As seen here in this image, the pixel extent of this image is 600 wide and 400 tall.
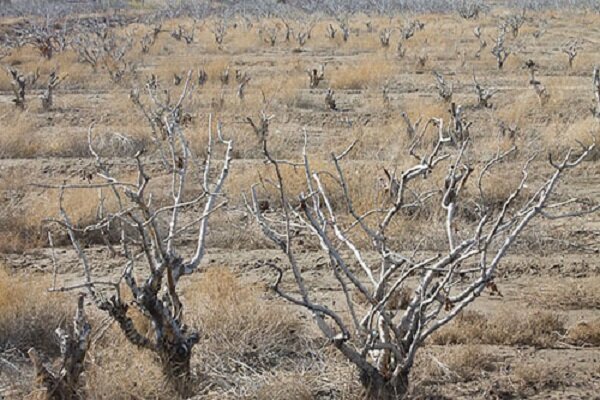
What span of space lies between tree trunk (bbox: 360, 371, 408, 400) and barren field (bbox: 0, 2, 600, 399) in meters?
0.15

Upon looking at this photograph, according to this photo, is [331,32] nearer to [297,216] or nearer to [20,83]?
[20,83]

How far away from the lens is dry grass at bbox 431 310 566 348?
5.23 metres

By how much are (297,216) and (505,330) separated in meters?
1.78

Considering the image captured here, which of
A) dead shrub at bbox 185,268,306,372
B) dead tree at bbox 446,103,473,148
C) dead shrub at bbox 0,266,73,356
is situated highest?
dead tree at bbox 446,103,473,148

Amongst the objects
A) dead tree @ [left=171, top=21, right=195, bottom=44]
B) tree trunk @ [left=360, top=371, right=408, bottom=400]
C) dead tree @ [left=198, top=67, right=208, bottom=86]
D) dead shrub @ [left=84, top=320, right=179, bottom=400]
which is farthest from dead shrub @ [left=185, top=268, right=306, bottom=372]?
dead tree @ [left=171, top=21, right=195, bottom=44]

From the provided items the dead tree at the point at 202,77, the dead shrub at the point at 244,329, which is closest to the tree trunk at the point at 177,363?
the dead shrub at the point at 244,329

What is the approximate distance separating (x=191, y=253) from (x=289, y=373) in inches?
114

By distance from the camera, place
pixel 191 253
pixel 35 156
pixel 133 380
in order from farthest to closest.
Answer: pixel 35 156 < pixel 191 253 < pixel 133 380

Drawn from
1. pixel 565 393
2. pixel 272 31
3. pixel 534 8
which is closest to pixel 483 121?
pixel 565 393

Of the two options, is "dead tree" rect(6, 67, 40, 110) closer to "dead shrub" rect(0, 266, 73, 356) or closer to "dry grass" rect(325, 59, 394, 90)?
"dry grass" rect(325, 59, 394, 90)

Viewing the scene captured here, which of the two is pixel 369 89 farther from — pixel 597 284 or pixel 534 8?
pixel 534 8

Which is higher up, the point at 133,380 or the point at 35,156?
the point at 133,380

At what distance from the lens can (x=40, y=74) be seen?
19266 millimetres

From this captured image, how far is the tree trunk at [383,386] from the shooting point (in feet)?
13.7
